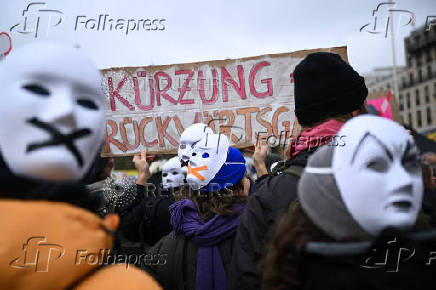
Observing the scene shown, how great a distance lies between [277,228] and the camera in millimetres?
1737

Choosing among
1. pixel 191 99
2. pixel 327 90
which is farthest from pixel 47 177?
pixel 191 99

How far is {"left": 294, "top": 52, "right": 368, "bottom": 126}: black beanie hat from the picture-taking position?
226 centimetres

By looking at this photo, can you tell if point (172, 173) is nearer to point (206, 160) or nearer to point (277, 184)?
point (206, 160)

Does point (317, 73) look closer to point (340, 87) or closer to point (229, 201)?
point (340, 87)

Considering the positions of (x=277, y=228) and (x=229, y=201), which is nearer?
(x=277, y=228)

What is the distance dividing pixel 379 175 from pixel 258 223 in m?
0.77

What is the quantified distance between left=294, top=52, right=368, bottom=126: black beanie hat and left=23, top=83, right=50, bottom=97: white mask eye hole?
55.7 inches

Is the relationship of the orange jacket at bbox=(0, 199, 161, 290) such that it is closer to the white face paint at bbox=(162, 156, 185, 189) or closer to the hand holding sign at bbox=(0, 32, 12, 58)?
the hand holding sign at bbox=(0, 32, 12, 58)

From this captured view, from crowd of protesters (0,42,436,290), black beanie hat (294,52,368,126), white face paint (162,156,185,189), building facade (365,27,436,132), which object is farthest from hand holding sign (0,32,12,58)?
building facade (365,27,436,132)

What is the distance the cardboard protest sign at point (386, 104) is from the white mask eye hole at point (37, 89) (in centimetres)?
436

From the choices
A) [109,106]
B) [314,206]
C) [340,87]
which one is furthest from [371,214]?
[109,106]

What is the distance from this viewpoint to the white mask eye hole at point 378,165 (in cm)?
149

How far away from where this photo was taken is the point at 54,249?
139 centimetres

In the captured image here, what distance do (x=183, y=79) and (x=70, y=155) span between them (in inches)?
129
